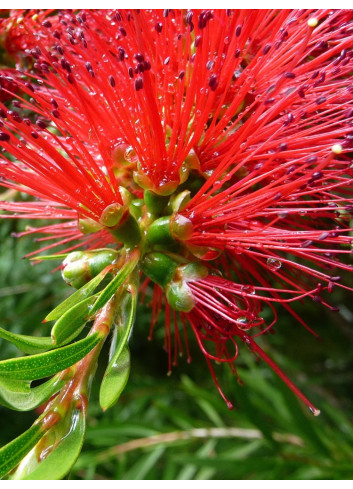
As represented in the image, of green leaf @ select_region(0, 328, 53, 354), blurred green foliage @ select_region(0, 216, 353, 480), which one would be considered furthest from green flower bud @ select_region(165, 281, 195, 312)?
blurred green foliage @ select_region(0, 216, 353, 480)

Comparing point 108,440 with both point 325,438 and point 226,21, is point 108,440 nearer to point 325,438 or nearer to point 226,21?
point 325,438

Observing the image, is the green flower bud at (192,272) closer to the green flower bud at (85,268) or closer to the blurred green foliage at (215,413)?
the green flower bud at (85,268)

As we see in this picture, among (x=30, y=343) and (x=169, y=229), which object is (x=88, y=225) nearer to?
(x=169, y=229)

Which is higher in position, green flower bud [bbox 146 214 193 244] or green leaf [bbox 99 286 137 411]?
green flower bud [bbox 146 214 193 244]

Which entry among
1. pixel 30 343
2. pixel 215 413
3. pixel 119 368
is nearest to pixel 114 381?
pixel 119 368

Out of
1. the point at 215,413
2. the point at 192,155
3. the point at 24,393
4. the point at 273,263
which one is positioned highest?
the point at 192,155

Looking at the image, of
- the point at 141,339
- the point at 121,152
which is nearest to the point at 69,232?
the point at 121,152

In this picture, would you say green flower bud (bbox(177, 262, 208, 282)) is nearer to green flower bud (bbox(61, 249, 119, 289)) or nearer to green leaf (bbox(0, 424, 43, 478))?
green flower bud (bbox(61, 249, 119, 289))
